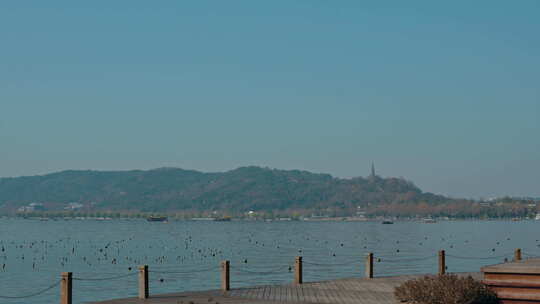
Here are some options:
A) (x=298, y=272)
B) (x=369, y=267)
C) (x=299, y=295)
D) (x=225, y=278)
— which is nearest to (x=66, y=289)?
(x=225, y=278)

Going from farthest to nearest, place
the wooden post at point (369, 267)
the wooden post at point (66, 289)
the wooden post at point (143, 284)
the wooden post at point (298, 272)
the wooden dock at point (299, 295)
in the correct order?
the wooden post at point (369, 267) → the wooden post at point (298, 272) → the wooden post at point (143, 284) → the wooden dock at point (299, 295) → the wooden post at point (66, 289)

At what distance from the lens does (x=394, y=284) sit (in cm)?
3778

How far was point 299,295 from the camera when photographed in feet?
111

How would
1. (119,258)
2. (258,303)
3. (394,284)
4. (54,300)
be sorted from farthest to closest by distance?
1. (119,258)
2. (54,300)
3. (394,284)
4. (258,303)

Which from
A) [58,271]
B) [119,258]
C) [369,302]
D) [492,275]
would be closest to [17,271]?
[58,271]

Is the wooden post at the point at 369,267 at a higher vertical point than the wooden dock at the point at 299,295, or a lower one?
higher

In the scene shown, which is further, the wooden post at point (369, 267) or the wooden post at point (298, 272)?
the wooden post at point (369, 267)

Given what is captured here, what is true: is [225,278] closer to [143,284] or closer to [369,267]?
[143,284]

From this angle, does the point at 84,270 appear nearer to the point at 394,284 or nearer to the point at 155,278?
the point at 155,278

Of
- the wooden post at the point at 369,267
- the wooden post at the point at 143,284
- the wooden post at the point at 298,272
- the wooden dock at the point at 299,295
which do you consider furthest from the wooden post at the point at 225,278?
the wooden post at the point at 369,267

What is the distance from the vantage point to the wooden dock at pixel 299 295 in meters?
31.2

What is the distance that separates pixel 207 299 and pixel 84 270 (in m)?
58.1

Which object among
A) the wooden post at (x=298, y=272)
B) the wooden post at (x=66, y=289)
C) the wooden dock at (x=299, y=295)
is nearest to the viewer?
the wooden post at (x=66, y=289)

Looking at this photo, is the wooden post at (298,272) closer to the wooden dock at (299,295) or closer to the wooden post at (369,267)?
the wooden dock at (299,295)
